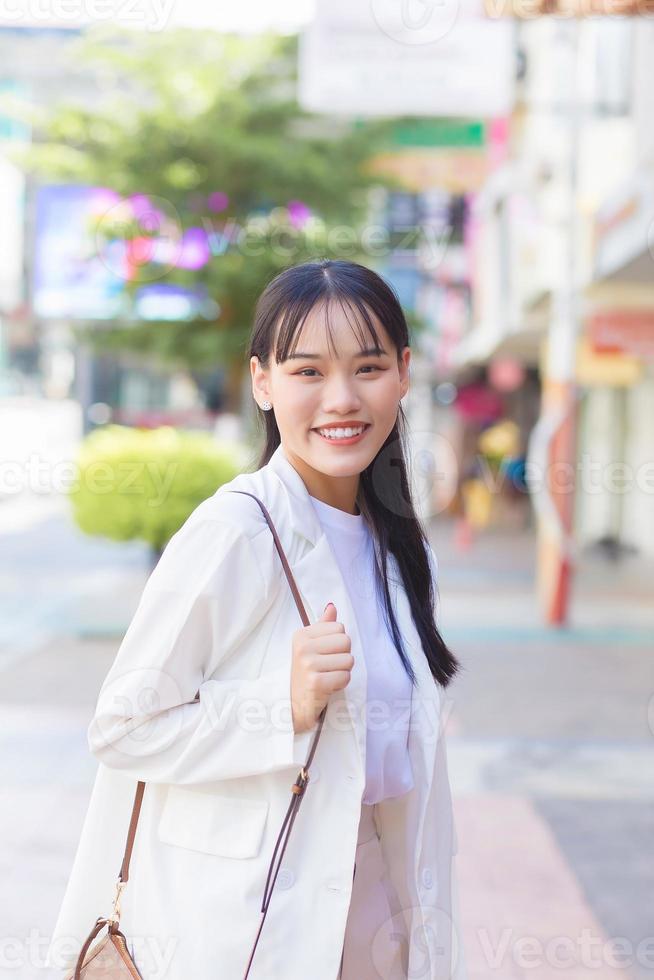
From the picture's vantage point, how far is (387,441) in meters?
1.87

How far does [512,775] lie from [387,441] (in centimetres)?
374

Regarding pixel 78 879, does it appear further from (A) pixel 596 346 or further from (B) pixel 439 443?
(B) pixel 439 443

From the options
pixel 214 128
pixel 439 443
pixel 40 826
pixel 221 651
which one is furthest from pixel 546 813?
pixel 439 443

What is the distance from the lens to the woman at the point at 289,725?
4.85 feet

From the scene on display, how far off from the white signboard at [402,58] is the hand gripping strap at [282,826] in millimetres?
5214

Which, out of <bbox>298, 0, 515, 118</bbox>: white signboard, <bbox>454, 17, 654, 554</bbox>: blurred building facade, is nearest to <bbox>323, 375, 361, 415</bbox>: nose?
<bbox>298, 0, 515, 118</bbox>: white signboard

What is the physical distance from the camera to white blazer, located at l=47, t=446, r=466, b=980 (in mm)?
1475

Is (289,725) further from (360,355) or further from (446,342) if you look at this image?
(446,342)

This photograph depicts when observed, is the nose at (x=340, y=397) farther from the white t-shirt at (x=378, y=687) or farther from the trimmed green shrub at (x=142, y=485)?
the trimmed green shrub at (x=142, y=485)

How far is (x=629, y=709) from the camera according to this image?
6590 mm

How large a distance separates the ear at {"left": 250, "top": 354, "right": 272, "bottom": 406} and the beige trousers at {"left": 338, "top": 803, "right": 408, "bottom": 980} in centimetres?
61

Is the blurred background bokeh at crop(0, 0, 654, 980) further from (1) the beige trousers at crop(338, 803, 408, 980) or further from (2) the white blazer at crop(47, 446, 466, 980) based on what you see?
(1) the beige trousers at crop(338, 803, 408, 980)

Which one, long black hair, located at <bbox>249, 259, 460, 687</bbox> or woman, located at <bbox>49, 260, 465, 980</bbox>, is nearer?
woman, located at <bbox>49, 260, 465, 980</bbox>

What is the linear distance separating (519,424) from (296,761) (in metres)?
22.3
